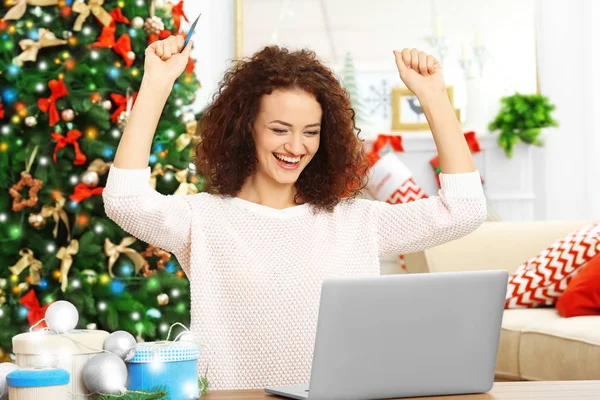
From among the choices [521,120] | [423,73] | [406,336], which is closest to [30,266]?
[423,73]

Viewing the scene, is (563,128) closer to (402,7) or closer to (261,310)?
(402,7)

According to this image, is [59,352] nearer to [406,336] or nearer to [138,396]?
[138,396]

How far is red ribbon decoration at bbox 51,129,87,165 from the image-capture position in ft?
11.1

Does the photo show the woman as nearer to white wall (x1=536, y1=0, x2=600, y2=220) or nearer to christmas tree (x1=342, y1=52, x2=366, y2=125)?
christmas tree (x1=342, y1=52, x2=366, y2=125)

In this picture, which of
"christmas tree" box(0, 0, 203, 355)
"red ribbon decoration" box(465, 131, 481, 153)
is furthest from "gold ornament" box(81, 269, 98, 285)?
"red ribbon decoration" box(465, 131, 481, 153)

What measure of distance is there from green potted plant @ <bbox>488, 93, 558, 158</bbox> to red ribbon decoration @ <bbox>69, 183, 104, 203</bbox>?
7.29ft

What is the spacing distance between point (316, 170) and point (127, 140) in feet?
1.73

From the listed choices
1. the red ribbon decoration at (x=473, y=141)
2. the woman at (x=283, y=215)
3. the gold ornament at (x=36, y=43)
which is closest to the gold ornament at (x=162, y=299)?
the gold ornament at (x=36, y=43)

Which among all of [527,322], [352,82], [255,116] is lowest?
[527,322]

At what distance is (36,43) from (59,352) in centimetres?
252

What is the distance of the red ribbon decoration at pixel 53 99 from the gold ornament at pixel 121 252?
50cm

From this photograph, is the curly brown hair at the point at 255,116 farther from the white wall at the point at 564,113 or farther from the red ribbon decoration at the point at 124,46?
the white wall at the point at 564,113

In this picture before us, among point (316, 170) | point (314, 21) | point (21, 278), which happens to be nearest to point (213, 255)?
point (316, 170)

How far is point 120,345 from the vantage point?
3.92 ft
